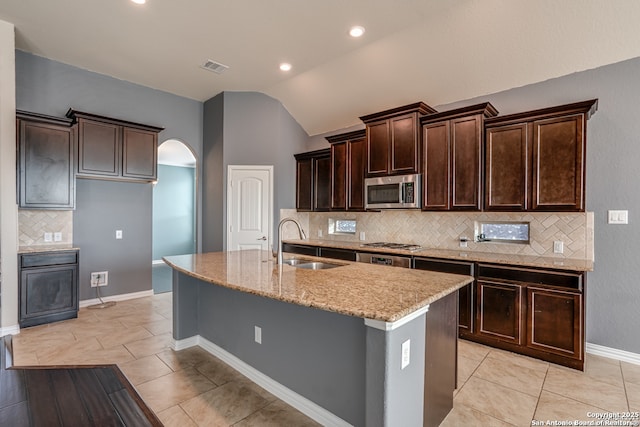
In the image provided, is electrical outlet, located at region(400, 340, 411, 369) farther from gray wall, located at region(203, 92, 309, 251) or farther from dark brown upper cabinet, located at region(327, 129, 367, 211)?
gray wall, located at region(203, 92, 309, 251)

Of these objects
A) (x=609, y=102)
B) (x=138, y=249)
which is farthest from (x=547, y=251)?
(x=138, y=249)

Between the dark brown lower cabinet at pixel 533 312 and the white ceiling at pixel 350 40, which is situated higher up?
the white ceiling at pixel 350 40

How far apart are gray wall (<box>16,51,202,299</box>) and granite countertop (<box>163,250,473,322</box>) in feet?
8.37

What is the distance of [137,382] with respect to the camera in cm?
250

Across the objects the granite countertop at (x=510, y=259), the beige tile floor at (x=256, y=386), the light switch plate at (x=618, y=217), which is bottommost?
the beige tile floor at (x=256, y=386)

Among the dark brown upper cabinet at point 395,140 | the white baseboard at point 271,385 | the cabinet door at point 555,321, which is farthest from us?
the dark brown upper cabinet at point 395,140

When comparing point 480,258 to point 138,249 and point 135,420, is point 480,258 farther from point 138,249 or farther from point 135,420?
point 138,249

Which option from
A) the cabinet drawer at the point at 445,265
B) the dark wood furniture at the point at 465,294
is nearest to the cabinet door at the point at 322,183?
the cabinet drawer at the point at 445,265

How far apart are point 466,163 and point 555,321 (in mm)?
1709

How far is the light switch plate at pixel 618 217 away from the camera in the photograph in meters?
2.93

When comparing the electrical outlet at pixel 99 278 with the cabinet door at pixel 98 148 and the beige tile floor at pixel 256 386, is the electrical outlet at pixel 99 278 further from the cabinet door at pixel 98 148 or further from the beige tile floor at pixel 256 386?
the cabinet door at pixel 98 148

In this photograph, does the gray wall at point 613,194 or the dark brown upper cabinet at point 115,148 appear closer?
the gray wall at point 613,194

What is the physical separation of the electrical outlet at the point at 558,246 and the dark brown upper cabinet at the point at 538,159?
468 millimetres

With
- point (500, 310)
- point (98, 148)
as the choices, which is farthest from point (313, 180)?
point (500, 310)
